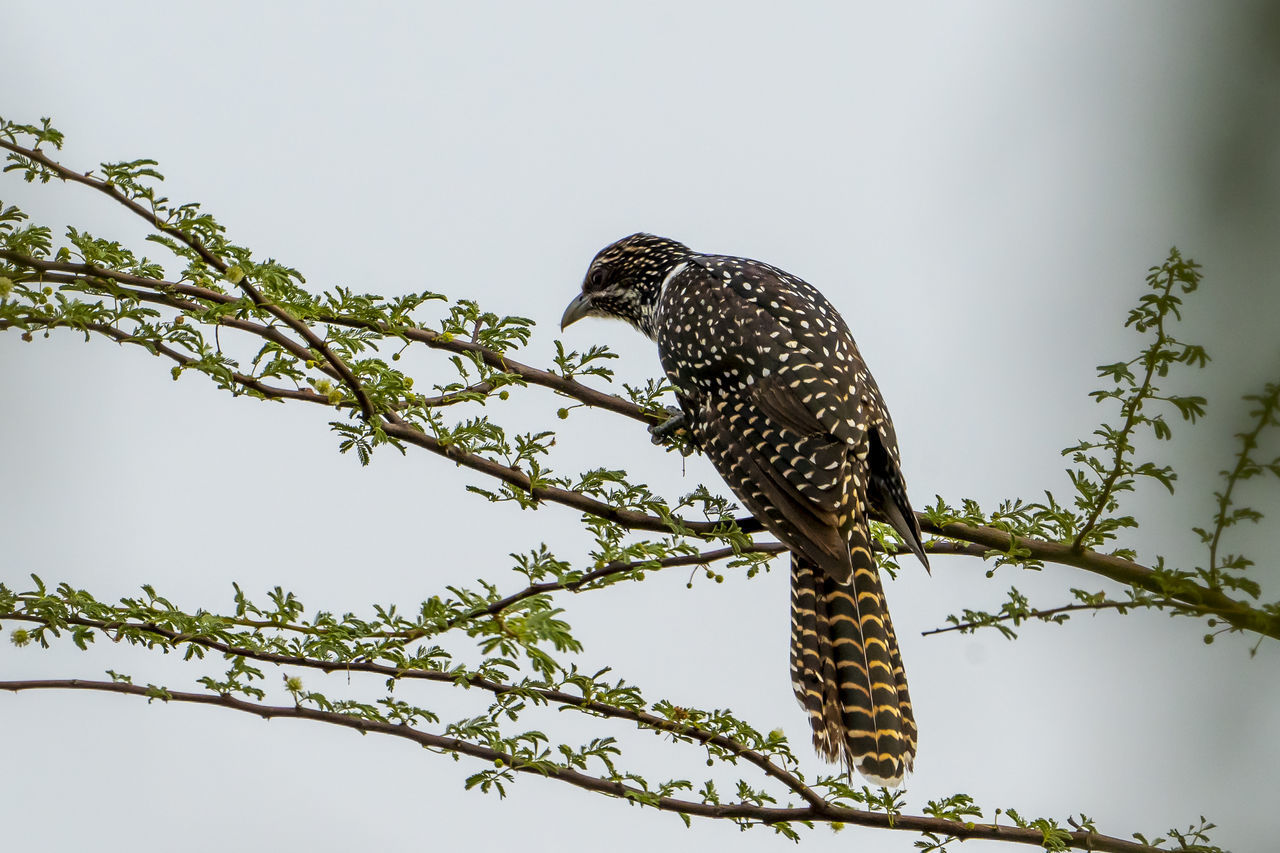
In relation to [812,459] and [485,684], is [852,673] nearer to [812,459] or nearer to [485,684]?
[812,459]

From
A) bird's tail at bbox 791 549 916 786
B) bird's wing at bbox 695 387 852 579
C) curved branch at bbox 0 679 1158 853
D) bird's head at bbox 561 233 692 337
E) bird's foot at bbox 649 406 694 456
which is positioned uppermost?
bird's head at bbox 561 233 692 337

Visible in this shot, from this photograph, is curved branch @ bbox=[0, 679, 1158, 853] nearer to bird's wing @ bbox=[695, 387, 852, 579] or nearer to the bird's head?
bird's wing @ bbox=[695, 387, 852, 579]

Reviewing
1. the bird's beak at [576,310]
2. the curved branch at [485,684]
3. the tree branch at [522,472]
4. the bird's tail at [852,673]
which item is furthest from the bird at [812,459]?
the bird's beak at [576,310]

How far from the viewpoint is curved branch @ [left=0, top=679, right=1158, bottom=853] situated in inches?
98.0

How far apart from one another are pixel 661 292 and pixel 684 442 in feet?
3.02

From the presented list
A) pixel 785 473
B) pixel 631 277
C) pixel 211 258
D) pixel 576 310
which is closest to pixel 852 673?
pixel 785 473

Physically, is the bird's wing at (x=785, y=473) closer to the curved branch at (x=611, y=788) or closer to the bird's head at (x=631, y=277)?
the curved branch at (x=611, y=788)

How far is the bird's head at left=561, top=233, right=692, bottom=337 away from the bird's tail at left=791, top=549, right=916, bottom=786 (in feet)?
5.90

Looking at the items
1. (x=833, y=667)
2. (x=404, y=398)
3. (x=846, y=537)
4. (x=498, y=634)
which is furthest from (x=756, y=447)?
(x=498, y=634)

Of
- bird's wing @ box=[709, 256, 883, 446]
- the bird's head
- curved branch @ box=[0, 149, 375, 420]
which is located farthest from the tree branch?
the bird's head

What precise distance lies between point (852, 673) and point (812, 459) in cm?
62

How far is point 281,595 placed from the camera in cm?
259

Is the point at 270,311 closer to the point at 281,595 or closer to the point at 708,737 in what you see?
the point at 281,595

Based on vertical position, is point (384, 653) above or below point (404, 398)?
below
